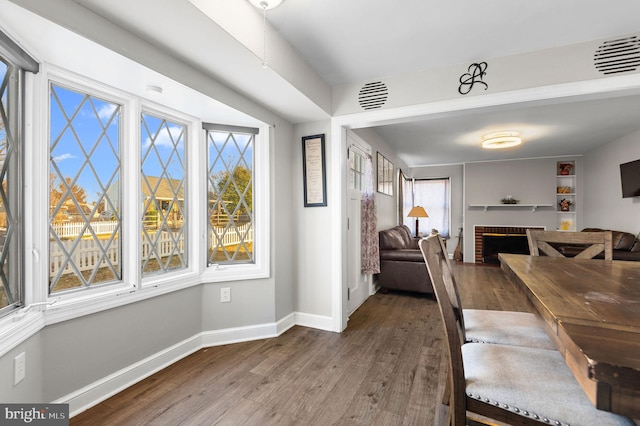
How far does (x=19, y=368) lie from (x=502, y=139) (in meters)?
5.57

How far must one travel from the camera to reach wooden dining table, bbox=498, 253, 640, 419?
0.61 metres

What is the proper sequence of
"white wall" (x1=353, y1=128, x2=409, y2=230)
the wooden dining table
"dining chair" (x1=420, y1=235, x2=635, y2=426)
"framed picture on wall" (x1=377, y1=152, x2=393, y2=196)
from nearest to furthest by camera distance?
the wooden dining table → "dining chair" (x1=420, y1=235, x2=635, y2=426) → "white wall" (x1=353, y1=128, x2=409, y2=230) → "framed picture on wall" (x1=377, y1=152, x2=393, y2=196)

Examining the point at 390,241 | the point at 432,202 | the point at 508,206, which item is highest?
the point at 432,202

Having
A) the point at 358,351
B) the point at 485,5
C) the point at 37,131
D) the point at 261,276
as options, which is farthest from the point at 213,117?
the point at 358,351

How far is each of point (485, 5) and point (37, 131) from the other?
8.54 ft

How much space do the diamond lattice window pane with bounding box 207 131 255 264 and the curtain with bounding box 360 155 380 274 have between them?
62.0 inches

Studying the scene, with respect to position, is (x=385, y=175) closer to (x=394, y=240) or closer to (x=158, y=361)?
(x=394, y=240)

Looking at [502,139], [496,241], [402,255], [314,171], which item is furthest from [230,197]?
[496,241]

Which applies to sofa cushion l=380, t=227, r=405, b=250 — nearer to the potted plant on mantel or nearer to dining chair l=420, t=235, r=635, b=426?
dining chair l=420, t=235, r=635, b=426

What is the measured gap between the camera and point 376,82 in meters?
2.72

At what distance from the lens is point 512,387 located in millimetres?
1015

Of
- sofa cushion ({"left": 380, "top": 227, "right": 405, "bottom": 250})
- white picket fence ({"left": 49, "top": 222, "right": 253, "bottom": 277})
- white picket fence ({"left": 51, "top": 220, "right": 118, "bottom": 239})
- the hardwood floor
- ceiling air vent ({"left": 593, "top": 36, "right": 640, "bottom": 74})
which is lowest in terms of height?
the hardwood floor

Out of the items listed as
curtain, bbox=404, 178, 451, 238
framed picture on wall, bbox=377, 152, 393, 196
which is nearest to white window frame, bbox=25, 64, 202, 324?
framed picture on wall, bbox=377, 152, 393, 196

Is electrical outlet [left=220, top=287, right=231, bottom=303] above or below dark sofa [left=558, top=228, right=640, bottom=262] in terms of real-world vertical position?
below
